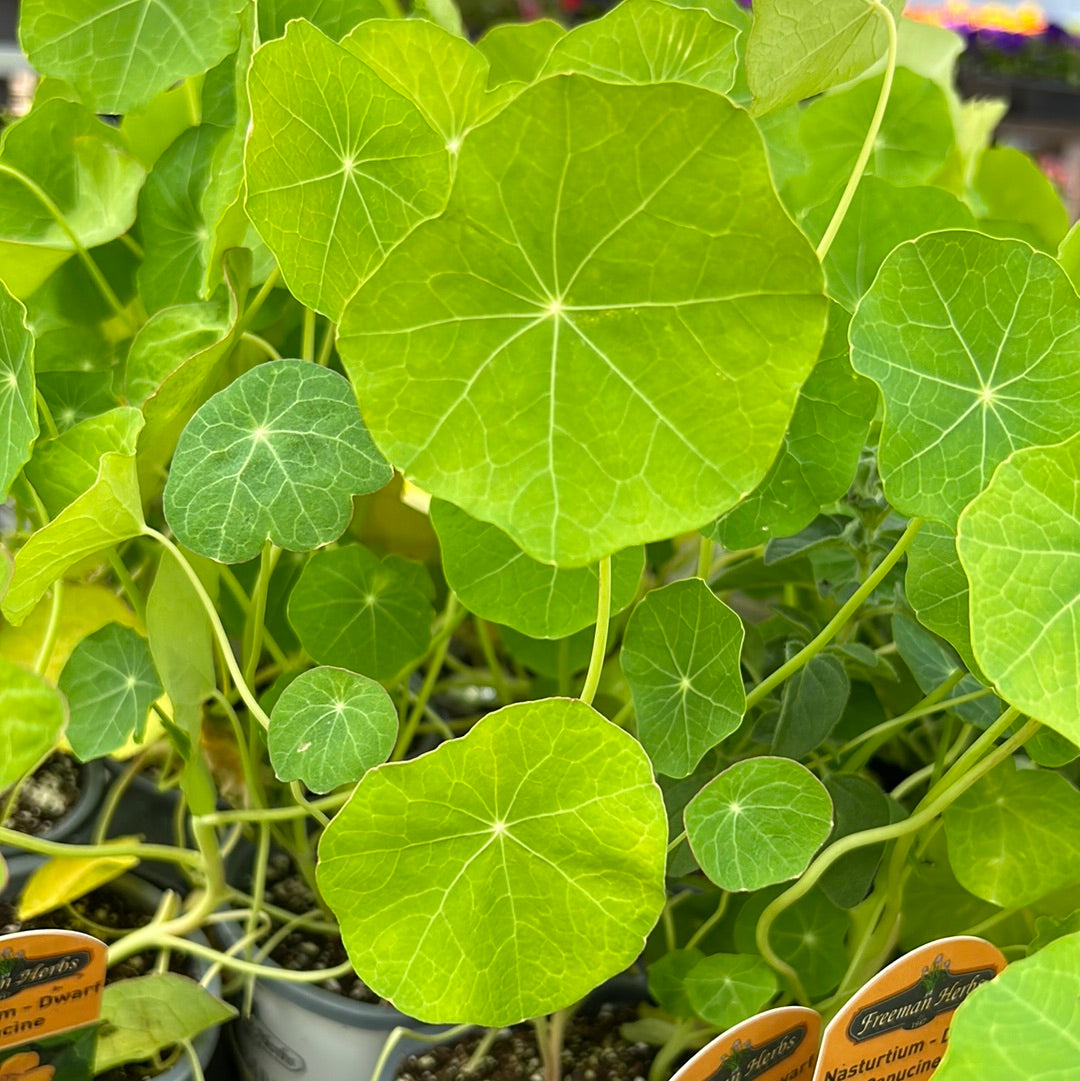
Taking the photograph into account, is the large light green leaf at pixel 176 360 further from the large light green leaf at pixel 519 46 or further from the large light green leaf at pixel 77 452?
the large light green leaf at pixel 519 46

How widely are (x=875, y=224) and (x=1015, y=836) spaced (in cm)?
41

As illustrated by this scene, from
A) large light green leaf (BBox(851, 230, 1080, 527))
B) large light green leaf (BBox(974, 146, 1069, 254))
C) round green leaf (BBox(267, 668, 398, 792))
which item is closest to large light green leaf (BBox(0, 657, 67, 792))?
round green leaf (BBox(267, 668, 398, 792))

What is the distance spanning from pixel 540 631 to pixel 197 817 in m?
0.28

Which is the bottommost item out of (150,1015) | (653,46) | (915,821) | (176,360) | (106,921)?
(106,921)

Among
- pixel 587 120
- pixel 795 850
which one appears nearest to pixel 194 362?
pixel 587 120

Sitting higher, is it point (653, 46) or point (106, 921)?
point (653, 46)

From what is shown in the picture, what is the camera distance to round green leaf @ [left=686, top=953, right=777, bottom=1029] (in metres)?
0.63

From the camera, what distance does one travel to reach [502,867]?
0.53 m

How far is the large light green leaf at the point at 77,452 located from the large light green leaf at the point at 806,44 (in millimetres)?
354

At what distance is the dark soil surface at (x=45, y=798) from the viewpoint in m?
0.94

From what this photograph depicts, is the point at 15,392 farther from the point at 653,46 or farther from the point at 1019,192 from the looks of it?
the point at 1019,192

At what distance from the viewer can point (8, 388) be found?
2.20 ft

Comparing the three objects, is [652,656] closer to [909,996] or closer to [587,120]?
[909,996]

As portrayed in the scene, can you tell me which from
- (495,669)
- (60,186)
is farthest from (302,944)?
(60,186)
